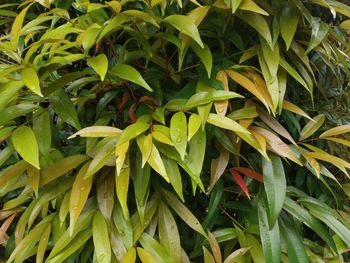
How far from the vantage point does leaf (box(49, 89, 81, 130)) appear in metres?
0.65

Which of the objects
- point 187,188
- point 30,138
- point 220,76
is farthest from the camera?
point 187,188

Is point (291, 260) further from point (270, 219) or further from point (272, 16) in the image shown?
point (272, 16)

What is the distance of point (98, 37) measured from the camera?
0.63 meters

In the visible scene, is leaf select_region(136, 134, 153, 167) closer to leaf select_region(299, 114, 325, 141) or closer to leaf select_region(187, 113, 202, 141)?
leaf select_region(187, 113, 202, 141)

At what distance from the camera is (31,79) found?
556mm

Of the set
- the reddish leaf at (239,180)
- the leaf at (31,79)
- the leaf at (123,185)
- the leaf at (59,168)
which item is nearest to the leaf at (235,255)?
the reddish leaf at (239,180)

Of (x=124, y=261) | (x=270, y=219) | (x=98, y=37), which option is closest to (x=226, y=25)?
(x=98, y=37)

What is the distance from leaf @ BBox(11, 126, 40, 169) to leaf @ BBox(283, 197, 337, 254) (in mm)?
480

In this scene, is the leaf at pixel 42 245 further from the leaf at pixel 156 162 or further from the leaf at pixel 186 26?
the leaf at pixel 186 26

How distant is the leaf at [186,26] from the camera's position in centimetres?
60

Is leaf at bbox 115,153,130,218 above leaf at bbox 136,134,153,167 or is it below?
below

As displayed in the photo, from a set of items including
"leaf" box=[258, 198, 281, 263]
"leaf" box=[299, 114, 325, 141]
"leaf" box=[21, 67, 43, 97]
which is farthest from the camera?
"leaf" box=[299, 114, 325, 141]

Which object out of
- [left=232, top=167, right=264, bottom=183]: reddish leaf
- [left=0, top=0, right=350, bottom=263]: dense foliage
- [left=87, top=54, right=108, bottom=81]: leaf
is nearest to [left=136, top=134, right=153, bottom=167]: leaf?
[left=0, top=0, right=350, bottom=263]: dense foliage

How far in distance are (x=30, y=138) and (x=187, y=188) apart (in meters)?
0.37
